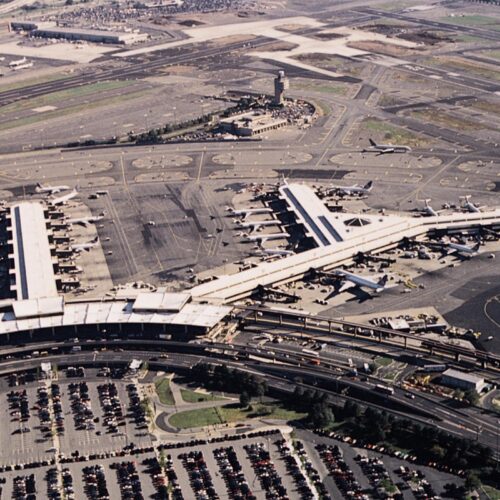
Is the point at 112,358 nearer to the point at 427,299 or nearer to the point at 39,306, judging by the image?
the point at 39,306

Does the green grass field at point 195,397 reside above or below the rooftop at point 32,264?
above

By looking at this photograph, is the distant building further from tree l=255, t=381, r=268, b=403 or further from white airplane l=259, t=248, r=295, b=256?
white airplane l=259, t=248, r=295, b=256

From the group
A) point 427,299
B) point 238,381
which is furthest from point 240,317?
point 427,299

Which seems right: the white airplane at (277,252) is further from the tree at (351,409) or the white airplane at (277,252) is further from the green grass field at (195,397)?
the tree at (351,409)

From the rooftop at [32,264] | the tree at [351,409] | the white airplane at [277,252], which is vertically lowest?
the white airplane at [277,252]

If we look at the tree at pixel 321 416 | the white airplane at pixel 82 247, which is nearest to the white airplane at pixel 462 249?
the tree at pixel 321 416

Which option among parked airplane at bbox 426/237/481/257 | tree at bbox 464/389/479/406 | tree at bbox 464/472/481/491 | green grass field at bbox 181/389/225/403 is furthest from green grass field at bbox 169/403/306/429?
parked airplane at bbox 426/237/481/257
